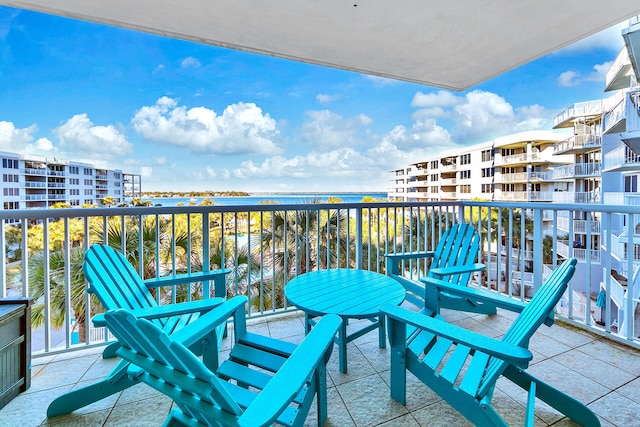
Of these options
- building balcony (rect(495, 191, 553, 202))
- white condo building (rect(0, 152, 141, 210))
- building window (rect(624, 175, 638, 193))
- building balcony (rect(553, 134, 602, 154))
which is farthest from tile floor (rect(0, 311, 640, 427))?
building balcony (rect(495, 191, 553, 202))

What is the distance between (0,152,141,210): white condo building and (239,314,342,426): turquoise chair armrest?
19.8m

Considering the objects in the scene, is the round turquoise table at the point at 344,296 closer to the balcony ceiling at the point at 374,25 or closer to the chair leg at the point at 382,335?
the chair leg at the point at 382,335

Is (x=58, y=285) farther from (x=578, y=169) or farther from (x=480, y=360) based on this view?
(x=578, y=169)

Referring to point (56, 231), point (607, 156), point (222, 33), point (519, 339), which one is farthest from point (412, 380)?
point (607, 156)

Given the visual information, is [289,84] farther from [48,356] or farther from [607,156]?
[48,356]

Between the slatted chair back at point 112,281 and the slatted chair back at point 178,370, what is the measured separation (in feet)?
2.56

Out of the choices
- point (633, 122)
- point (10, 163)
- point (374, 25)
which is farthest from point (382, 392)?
point (10, 163)

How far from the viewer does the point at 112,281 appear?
1765 millimetres

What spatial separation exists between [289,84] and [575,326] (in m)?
27.5

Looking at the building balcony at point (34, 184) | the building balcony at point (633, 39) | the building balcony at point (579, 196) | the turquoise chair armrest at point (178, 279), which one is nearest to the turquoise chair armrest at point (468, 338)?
the turquoise chair armrest at point (178, 279)

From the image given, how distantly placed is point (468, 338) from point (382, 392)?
814mm

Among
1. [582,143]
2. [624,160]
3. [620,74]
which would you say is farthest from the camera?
[582,143]

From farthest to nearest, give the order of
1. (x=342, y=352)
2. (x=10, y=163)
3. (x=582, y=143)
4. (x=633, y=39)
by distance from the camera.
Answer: (x=10, y=163)
(x=582, y=143)
(x=633, y=39)
(x=342, y=352)

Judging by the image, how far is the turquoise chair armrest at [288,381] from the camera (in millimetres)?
862
